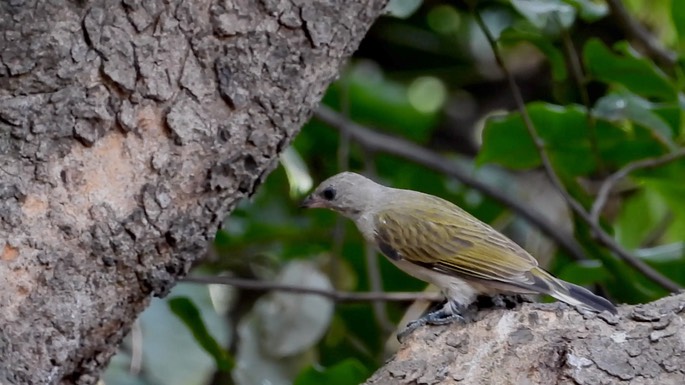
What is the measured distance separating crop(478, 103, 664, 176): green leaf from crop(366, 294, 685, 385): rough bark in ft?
3.78

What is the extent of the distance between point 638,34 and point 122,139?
8.23 feet

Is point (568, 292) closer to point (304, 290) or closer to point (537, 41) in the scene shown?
point (304, 290)

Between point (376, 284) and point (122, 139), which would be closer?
point (122, 139)

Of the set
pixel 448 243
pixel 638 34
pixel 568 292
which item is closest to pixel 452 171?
pixel 638 34

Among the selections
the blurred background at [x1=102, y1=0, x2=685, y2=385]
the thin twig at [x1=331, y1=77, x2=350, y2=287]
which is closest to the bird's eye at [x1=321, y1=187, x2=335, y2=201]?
the blurred background at [x1=102, y1=0, x2=685, y2=385]

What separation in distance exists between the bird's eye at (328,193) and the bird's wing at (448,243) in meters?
0.20

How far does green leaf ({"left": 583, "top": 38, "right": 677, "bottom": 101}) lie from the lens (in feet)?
10.5

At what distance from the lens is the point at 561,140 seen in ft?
11.0

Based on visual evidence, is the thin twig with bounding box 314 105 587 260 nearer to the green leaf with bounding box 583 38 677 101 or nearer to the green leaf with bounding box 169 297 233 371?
the green leaf with bounding box 583 38 677 101

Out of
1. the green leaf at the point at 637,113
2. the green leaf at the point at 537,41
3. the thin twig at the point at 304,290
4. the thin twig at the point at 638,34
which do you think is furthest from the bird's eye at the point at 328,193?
the thin twig at the point at 638,34

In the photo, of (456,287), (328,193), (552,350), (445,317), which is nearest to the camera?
(552,350)

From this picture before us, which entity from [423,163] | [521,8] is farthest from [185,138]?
[423,163]

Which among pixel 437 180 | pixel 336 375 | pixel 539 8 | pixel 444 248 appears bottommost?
pixel 336 375

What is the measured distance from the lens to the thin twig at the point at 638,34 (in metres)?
3.87
